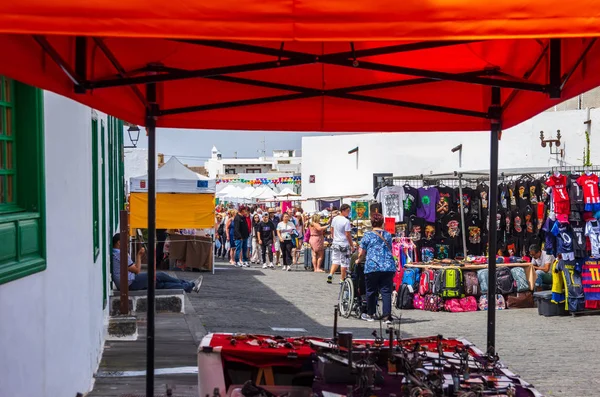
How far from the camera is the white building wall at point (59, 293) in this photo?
4.83 meters

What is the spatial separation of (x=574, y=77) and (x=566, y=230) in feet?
33.7

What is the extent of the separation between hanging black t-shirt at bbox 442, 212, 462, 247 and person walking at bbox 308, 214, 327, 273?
707 centimetres

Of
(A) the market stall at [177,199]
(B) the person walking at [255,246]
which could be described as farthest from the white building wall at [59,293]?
(B) the person walking at [255,246]

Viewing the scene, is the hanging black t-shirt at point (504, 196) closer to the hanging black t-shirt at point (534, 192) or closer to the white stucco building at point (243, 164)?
the hanging black t-shirt at point (534, 192)

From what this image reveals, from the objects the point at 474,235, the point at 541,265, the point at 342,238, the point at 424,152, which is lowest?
the point at 541,265

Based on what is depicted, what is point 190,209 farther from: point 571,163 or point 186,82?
point 186,82

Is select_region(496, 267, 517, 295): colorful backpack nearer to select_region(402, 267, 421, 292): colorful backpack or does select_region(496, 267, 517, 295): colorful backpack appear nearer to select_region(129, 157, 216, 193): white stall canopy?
select_region(402, 267, 421, 292): colorful backpack

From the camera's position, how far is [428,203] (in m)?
17.5

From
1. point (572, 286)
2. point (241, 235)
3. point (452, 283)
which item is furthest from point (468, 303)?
point (241, 235)

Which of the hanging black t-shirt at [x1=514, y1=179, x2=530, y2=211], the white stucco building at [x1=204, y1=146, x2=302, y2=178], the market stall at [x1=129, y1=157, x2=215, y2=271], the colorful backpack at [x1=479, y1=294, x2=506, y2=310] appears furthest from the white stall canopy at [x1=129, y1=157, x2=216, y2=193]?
the white stucco building at [x1=204, y1=146, x2=302, y2=178]

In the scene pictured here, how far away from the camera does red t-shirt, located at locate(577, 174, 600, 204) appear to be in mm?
14125

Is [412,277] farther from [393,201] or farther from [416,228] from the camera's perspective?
[393,201]

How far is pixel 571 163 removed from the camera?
24938mm

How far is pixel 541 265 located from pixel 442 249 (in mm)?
2068
